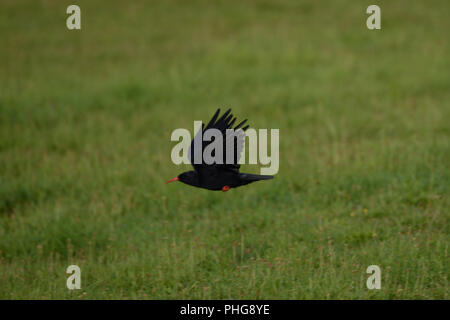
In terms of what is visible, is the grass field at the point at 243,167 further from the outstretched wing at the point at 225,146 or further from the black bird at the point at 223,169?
the outstretched wing at the point at 225,146

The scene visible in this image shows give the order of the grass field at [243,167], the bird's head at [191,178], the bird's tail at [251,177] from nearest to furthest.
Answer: the bird's tail at [251,177]
the bird's head at [191,178]
the grass field at [243,167]

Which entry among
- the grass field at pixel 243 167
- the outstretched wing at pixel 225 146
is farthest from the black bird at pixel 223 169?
the grass field at pixel 243 167

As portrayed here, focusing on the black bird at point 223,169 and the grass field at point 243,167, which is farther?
the grass field at point 243,167

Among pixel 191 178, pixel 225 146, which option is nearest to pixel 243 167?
pixel 191 178

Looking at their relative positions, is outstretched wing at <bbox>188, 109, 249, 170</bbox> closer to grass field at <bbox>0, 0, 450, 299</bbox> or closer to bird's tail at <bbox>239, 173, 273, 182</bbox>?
bird's tail at <bbox>239, 173, 273, 182</bbox>

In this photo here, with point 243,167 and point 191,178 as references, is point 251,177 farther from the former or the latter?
point 243,167

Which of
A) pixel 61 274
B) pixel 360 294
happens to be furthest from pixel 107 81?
pixel 360 294

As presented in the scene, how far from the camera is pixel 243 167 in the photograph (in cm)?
743

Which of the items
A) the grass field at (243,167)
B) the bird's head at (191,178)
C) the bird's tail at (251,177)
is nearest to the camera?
the bird's tail at (251,177)

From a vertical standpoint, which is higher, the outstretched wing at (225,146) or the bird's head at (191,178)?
the outstretched wing at (225,146)

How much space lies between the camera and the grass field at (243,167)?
505 cm

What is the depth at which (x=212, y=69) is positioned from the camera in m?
12.1

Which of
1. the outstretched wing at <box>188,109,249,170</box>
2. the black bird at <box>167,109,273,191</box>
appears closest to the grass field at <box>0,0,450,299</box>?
the black bird at <box>167,109,273,191</box>
